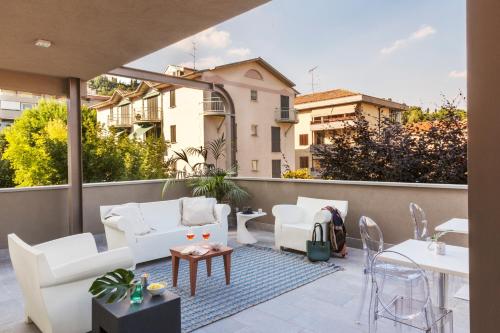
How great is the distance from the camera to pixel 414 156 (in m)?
6.28

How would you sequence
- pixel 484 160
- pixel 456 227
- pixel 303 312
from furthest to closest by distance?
pixel 456 227 < pixel 303 312 < pixel 484 160

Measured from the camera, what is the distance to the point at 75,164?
559cm

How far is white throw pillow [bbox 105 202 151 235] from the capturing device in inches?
183

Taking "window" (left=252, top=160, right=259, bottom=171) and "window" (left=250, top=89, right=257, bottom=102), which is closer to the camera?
"window" (left=250, top=89, right=257, bottom=102)


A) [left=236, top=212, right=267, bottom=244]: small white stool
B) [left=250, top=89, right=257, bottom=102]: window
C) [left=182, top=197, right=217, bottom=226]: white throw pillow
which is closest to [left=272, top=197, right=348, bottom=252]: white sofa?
[left=236, top=212, right=267, bottom=244]: small white stool

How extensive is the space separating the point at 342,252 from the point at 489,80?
429 centimetres

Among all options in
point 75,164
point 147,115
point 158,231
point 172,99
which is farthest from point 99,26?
point 147,115

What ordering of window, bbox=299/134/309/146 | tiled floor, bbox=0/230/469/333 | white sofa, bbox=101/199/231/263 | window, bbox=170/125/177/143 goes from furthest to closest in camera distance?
window, bbox=299/134/309/146, window, bbox=170/125/177/143, white sofa, bbox=101/199/231/263, tiled floor, bbox=0/230/469/333

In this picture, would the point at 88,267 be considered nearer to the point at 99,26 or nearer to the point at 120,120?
the point at 99,26

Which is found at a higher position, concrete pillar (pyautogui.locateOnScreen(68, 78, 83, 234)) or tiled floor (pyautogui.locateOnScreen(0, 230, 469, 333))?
concrete pillar (pyautogui.locateOnScreen(68, 78, 83, 234))

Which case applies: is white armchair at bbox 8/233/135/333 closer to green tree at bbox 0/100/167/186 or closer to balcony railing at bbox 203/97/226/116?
green tree at bbox 0/100/167/186

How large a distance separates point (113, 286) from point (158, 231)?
8.00 feet

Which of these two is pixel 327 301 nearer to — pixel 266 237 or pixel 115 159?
pixel 266 237

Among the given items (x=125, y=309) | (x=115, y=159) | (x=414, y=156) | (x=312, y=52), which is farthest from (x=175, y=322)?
(x=312, y=52)
